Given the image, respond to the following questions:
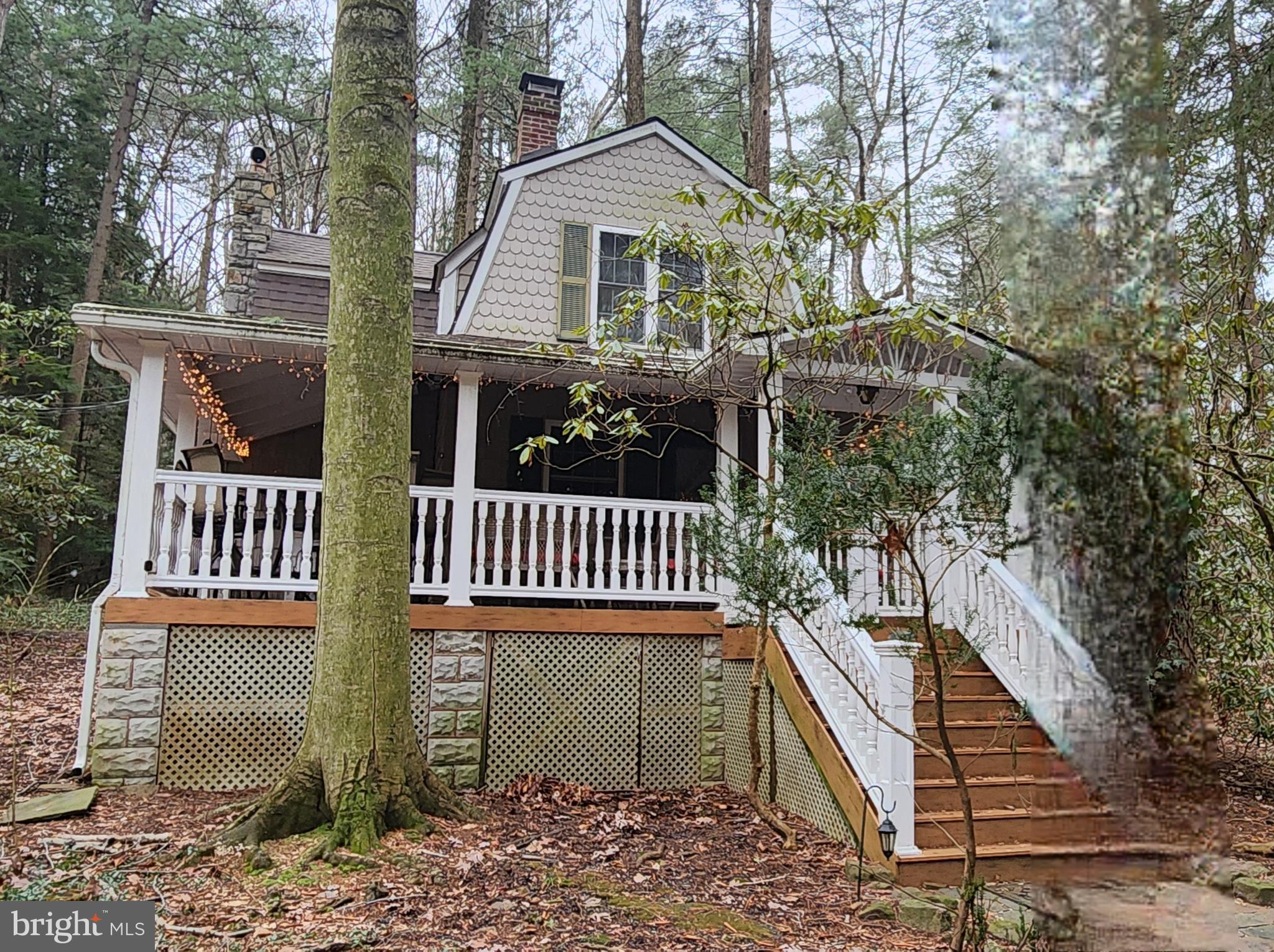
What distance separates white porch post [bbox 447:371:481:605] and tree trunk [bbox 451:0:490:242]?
395 inches

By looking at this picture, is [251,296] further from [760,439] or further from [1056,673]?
[1056,673]

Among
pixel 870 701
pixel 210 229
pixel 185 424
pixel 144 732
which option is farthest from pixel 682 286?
pixel 210 229

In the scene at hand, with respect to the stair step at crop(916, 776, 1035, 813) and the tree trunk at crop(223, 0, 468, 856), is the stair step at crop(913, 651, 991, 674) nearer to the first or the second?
the stair step at crop(916, 776, 1035, 813)

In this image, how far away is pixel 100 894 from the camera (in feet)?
12.4

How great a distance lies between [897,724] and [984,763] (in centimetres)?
120

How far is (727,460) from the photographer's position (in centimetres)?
757

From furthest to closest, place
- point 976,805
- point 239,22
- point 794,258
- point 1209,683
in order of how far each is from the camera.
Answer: point 239,22, point 1209,683, point 794,258, point 976,805

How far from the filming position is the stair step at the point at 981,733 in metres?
5.77

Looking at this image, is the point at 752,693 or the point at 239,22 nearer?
the point at 752,693

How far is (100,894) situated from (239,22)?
54.0ft

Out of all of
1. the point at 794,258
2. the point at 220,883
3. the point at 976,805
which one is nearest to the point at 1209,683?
the point at 976,805

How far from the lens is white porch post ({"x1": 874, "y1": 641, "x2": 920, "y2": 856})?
15.7 feet

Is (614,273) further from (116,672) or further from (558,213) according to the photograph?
(116,672)

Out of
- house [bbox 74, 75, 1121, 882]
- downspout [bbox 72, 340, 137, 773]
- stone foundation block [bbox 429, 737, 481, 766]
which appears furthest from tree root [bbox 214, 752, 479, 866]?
downspout [bbox 72, 340, 137, 773]
